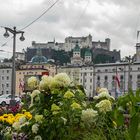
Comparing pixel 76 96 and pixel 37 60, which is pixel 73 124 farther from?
pixel 37 60

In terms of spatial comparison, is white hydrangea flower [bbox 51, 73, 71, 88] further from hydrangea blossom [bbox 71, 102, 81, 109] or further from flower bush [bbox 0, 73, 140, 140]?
hydrangea blossom [bbox 71, 102, 81, 109]

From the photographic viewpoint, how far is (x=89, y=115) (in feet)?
17.2

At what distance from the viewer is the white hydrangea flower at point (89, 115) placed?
17.2 ft

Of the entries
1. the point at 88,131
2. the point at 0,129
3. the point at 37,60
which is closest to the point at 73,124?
the point at 88,131

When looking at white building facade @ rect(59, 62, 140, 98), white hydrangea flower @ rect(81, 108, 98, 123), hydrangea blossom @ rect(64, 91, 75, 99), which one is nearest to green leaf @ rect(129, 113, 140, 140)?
white hydrangea flower @ rect(81, 108, 98, 123)

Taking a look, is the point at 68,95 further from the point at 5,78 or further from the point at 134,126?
the point at 5,78

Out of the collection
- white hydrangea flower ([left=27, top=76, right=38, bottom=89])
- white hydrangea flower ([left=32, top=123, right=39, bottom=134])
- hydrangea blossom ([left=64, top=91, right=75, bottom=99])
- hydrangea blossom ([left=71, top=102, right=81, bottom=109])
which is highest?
white hydrangea flower ([left=27, top=76, right=38, bottom=89])

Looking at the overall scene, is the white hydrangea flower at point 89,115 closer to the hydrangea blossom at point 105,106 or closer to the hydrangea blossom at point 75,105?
the hydrangea blossom at point 105,106

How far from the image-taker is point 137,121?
3318mm

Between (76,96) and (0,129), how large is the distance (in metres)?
2.94

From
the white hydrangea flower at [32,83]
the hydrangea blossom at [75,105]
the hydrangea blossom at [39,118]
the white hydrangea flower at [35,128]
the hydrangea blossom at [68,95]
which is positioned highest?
the white hydrangea flower at [32,83]

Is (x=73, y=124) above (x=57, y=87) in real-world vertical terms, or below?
below

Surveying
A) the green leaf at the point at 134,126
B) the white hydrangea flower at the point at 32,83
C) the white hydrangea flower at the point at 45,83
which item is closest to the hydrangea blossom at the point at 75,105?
the white hydrangea flower at the point at 45,83

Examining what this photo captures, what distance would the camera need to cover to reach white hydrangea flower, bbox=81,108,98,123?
17.2ft
